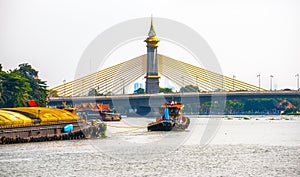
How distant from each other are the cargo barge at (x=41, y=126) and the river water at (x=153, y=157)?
2.15 metres

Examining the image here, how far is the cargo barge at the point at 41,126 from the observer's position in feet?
243

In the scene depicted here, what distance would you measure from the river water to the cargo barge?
7.06 ft

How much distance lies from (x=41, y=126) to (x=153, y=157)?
22.3m

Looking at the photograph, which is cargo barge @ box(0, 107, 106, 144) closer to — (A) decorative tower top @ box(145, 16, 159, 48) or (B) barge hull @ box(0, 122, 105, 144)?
(B) barge hull @ box(0, 122, 105, 144)

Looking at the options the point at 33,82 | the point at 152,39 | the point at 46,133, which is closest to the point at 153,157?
the point at 46,133

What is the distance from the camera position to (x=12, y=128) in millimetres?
74062

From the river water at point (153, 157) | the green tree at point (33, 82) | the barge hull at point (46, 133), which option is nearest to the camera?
the river water at point (153, 157)

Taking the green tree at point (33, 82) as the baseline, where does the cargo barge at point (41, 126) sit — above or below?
below

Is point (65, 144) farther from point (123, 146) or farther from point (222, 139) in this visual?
point (222, 139)

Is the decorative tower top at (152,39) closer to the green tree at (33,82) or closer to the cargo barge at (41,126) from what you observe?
the green tree at (33,82)

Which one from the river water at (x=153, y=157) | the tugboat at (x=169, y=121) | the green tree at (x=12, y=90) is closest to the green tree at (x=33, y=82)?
the green tree at (x=12, y=90)

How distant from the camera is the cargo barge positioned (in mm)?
74188

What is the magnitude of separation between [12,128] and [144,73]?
9714 cm

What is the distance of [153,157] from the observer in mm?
62938
